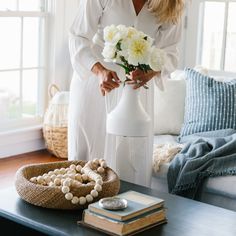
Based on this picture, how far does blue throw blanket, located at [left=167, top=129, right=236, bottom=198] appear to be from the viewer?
293 centimetres

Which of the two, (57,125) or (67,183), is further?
(57,125)

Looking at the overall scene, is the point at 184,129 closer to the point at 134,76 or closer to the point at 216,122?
the point at 216,122

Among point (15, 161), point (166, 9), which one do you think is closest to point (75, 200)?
point (166, 9)

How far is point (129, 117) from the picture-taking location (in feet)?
7.87

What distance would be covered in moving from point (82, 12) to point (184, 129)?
109 cm

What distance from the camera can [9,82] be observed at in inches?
171

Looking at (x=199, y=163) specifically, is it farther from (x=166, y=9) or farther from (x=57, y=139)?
(x=57, y=139)

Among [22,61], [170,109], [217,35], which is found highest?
[217,35]

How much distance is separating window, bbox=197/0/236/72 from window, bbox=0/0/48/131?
47.4 inches

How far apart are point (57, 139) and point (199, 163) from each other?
1.62 m

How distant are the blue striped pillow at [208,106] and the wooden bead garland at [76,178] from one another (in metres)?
1.06

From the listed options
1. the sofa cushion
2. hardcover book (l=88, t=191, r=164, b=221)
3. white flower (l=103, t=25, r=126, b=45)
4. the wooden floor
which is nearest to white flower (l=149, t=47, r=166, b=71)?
white flower (l=103, t=25, r=126, b=45)

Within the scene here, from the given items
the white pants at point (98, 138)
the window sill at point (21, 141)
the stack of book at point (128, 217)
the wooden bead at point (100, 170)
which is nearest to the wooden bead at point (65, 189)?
the stack of book at point (128, 217)

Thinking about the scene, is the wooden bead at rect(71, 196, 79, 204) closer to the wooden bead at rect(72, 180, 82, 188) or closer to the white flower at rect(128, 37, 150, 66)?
the wooden bead at rect(72, 180, 82, 188)
